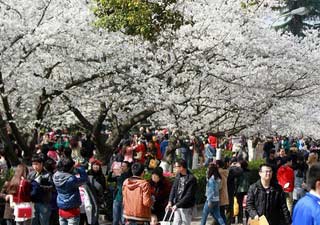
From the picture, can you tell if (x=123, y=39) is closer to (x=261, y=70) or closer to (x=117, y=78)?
(x=117, y=78)

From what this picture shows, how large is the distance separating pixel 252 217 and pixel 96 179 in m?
3.85

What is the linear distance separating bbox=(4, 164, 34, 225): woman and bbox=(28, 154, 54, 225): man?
193 millimetres

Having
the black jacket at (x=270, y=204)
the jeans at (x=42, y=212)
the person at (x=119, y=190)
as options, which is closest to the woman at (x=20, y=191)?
the jeans at (x=42, y=212)

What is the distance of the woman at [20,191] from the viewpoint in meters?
8.73

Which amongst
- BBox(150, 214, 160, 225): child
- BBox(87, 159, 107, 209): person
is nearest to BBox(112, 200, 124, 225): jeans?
BBox(87, 159, 107, 209): person

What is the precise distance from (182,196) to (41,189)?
2.06 m

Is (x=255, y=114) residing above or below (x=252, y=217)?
above

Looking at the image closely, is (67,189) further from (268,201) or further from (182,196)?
(268,201)

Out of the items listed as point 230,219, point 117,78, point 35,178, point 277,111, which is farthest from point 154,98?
point 277,111

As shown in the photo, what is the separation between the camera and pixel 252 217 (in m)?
7.36

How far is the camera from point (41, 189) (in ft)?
29.9

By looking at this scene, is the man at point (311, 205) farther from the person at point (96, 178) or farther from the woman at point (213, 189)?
the woman at point (213, 189)

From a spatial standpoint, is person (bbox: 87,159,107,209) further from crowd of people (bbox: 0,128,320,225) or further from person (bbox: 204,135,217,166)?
person (bbox: 204,135,217,166)

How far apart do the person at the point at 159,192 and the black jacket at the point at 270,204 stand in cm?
218
